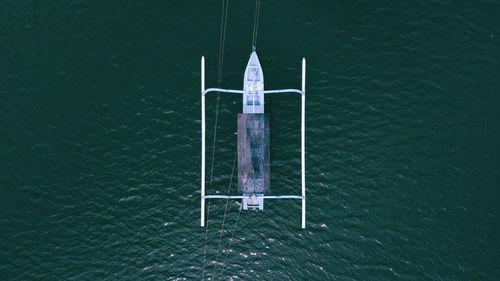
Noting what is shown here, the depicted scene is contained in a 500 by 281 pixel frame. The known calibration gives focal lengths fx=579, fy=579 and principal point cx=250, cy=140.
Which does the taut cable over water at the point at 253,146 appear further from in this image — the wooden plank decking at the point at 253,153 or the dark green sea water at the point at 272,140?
the dark green sea water at the point at 272,140

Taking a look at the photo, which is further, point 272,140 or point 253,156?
point 272,140

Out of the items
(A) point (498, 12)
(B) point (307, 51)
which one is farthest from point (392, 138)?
(A) point (498, 12)

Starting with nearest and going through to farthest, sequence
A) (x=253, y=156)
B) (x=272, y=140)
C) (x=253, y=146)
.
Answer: (x=253, y=156), (x=253, y=146), (x=272, y=140)

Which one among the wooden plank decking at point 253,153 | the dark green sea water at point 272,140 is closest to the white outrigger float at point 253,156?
the wooden plank decking at point 253,153

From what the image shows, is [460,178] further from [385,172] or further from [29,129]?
[29,129]

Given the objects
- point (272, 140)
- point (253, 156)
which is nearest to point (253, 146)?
point (253, 156)

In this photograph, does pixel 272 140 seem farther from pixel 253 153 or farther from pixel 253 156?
pixel 253 156

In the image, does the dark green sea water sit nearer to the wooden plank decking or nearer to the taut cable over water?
the taut cable over water

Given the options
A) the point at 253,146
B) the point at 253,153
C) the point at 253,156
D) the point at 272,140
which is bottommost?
the point at 253,156

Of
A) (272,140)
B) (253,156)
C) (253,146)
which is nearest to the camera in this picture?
(253,156)

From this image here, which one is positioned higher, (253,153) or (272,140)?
(272,140)
